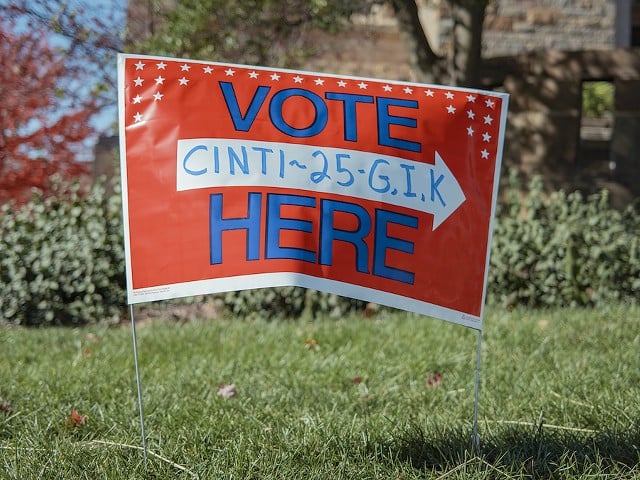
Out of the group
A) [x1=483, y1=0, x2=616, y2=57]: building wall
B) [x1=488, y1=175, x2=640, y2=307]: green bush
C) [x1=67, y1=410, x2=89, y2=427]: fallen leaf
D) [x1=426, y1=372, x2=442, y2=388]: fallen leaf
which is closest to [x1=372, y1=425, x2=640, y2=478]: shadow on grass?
[x1=426, y1=372, x2=442, y2=388]: fallen leaf

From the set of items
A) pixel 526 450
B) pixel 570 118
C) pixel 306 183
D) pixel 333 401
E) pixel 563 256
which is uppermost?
pixel 306 183

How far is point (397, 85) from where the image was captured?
106 inches

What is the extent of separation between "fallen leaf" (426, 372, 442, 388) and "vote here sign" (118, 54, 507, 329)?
128 cm

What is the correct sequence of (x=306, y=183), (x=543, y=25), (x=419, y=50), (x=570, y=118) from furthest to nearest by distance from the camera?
(x=543, y=25) → (x=570, y=118) → (x=419, y=50) → (x=306, y=183)

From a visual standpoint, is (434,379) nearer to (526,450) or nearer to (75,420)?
Answer: (526,450)

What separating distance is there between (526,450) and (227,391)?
157 cm

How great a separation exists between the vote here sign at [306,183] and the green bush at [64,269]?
483 cm

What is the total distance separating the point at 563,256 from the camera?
6.66 meters

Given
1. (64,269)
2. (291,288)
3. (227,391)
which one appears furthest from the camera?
(64,269)

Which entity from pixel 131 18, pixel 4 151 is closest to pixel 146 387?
pixel 4 151

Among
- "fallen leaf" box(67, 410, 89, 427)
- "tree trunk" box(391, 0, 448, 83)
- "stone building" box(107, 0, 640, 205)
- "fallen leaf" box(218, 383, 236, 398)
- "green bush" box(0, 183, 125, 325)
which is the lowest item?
"green bush" box(0, 183, 125, 325)

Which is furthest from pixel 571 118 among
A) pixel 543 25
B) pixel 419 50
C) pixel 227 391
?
pixel 227 391

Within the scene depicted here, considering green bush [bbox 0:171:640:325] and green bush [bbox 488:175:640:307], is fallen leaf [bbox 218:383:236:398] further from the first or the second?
green bush [bbox 488:175:640:307]

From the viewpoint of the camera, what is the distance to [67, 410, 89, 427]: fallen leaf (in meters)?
3.16
